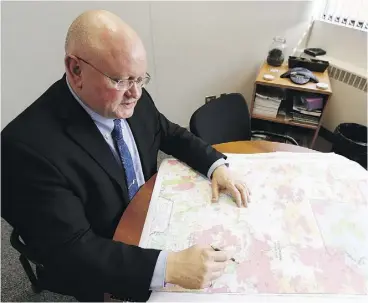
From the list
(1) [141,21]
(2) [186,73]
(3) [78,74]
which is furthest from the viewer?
(2) [186,73]

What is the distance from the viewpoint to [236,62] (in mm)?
2422

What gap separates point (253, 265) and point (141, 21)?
189cm

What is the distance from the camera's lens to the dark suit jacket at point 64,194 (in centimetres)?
74

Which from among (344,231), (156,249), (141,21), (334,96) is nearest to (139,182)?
(156,249)

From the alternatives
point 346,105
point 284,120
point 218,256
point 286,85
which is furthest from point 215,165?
point 346,105

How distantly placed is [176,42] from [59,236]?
6.13 ft

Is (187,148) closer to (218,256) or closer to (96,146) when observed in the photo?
(96,146)

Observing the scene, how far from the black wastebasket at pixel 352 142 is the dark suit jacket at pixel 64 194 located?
1.80 metres

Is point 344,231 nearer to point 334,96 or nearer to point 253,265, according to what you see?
point 253,265

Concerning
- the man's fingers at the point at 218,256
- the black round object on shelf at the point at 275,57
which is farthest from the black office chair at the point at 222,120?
the black round object on shelf at the point at 275,57

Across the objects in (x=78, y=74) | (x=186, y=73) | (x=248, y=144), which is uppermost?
(x=78, y=74)

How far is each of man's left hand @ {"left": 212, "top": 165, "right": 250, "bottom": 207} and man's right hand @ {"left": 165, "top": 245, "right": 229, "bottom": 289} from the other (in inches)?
9.8

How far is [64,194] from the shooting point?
77 centimetres

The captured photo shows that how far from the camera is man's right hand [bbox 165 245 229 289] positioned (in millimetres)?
703
